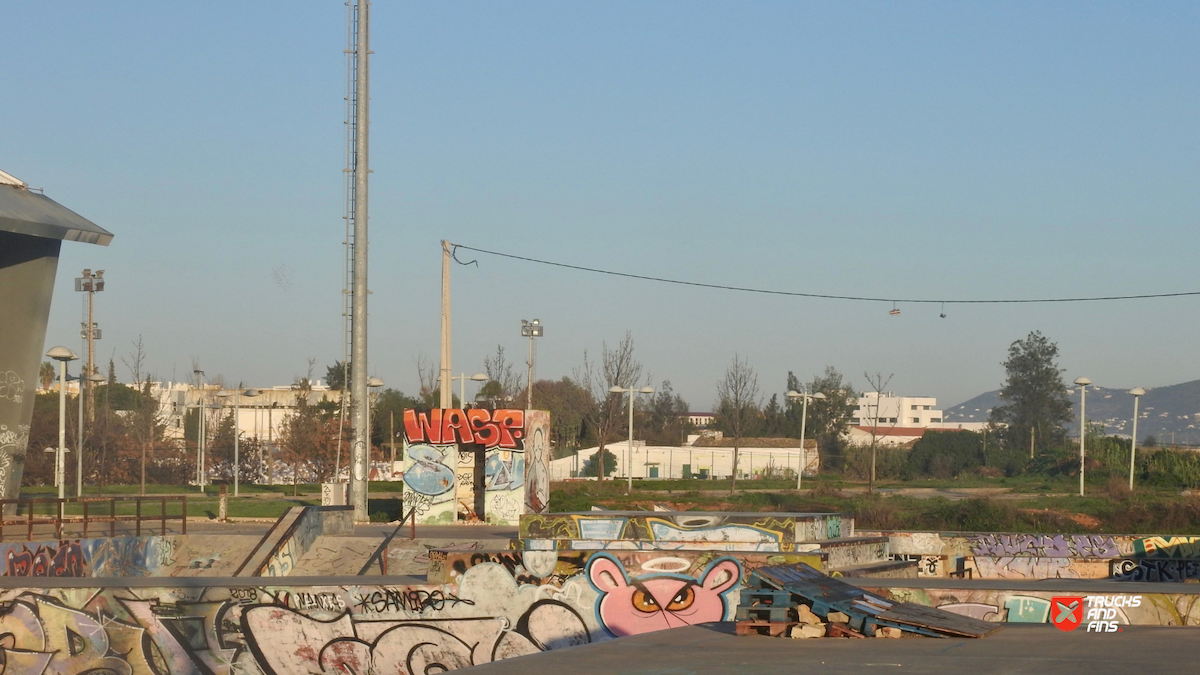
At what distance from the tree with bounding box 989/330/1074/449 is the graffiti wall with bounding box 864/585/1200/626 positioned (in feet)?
282

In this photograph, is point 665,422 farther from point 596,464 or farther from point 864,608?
point 864,608

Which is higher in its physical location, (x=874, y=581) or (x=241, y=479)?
(x=874, y=581)

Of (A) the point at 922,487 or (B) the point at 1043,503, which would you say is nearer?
(B) the point at 1043,503

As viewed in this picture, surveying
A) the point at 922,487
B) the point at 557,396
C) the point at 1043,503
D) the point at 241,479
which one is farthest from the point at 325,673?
the point at 557,396

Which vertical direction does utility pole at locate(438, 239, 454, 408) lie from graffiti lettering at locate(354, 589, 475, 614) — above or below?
above

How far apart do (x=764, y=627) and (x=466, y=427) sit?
2137 centimetres

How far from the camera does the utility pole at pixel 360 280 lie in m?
29.0

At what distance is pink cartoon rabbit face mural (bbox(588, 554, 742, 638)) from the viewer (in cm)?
1454

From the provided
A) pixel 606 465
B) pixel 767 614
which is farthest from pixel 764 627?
pixel 606 465

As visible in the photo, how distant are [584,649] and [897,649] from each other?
290cm

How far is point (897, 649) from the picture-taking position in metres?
10.1

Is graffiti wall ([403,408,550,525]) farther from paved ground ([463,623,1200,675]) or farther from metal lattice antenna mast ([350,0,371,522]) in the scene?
paved ground ([463,623,1200,675])

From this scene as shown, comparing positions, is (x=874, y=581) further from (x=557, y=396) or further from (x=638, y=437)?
(x=557, y=396)

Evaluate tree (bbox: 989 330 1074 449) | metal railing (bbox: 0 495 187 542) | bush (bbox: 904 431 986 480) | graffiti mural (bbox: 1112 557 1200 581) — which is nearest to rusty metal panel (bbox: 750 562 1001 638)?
graffiti mural (bbox: 1112 557 1200 581)
